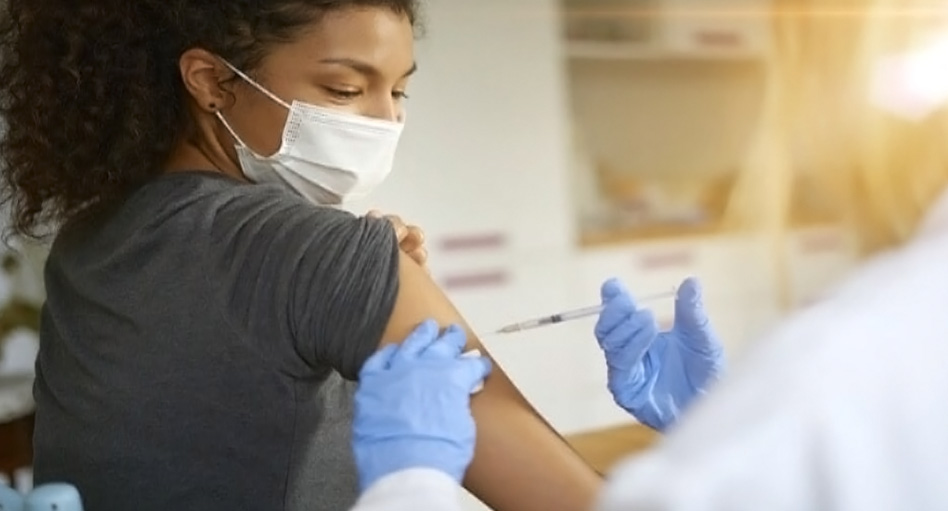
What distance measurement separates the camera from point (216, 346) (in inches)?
42.2

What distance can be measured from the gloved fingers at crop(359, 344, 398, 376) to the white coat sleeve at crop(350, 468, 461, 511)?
13 cm

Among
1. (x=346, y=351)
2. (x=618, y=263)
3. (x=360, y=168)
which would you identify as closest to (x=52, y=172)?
(x=360, y=168)

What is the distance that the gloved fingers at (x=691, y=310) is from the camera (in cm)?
131

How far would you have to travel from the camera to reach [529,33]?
333cm

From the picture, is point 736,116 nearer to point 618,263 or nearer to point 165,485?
point 618,263

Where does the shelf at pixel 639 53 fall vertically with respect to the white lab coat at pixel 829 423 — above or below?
below

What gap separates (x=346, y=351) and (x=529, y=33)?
242cm

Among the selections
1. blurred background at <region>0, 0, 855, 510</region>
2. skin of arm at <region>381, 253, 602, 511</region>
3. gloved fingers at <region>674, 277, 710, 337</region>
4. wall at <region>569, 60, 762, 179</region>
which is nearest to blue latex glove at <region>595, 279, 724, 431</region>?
gloved fingers at <region>674, 277, 710, 337</region>

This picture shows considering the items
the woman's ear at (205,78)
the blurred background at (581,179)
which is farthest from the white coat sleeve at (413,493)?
the blurred background at (581,179)

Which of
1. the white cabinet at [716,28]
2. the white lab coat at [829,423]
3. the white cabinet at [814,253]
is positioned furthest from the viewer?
the white cabinet at [814,253]

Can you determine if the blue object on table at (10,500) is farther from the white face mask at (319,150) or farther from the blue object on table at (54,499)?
the white face mask at (319,150)

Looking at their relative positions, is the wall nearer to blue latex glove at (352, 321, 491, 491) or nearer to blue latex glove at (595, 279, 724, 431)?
blue latex glove at (595, 279, 724, 431)

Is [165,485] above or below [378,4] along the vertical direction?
below

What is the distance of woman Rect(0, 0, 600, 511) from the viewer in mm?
1028
